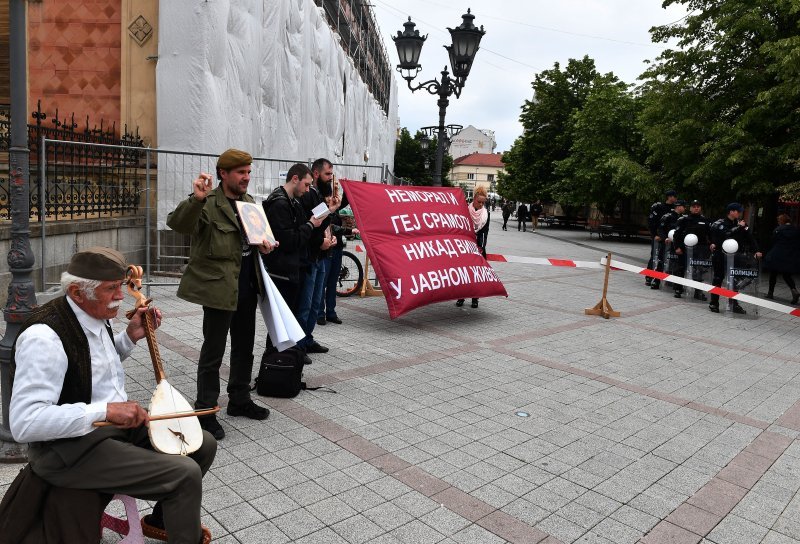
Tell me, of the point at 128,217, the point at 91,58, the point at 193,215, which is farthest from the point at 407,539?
the point at 91,58

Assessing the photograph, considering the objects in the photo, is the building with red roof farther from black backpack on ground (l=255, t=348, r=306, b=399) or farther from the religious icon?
the religious icon

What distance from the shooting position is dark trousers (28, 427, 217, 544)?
7.51 ft

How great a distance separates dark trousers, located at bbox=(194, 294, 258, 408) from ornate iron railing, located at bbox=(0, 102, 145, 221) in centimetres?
421

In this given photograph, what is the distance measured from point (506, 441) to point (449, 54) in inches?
352

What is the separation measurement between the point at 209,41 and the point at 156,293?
440 cm

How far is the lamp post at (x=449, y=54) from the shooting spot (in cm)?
1133

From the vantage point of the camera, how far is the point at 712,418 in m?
5.29

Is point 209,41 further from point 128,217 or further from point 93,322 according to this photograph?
point 93,322

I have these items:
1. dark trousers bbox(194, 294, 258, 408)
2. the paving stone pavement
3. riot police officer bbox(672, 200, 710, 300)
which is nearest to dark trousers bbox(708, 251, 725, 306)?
riot police officer bbox(672, 200, 710, 300)

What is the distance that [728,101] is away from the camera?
15.9 metres

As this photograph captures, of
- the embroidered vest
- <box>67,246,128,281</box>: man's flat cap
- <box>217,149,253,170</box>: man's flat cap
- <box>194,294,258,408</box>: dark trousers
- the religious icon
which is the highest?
<box>217,149,253,170</box>: man's flat cap

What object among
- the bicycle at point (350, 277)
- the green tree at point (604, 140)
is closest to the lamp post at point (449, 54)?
the bicycle at point (350, 277)

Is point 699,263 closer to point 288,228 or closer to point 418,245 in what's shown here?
point 418,245

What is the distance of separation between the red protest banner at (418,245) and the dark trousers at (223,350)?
319 cm
